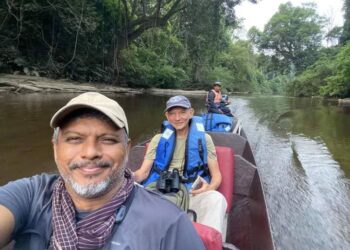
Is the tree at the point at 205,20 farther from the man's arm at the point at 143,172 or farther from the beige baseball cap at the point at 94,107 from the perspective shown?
the beige baseball cap at the point at 94,107

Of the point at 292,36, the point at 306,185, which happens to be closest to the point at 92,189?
the point at 306,185

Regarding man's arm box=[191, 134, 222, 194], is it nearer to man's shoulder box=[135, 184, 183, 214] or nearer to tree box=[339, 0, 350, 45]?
man's shoulder box=[135, 184, 183, 214]

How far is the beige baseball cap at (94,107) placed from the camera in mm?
1087

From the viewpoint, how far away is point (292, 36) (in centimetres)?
4069

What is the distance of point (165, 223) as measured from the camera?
1.05 m

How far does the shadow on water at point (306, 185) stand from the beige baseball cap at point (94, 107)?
2358mm

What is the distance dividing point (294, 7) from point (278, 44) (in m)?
4.75

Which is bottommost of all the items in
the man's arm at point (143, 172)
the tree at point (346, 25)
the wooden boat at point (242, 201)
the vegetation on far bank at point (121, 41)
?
the wooden boat at point (242, 201)

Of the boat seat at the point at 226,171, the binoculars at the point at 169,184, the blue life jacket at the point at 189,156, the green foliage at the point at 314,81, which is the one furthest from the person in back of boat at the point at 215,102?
the green foliage at the point at 314,81

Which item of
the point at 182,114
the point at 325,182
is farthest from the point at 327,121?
the point at 182,114

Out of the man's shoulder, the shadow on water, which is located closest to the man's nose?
the man's shoulder

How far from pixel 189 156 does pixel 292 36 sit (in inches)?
1638

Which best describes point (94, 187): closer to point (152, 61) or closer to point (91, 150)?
point (91, 150)

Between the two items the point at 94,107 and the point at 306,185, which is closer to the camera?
the point at 94,107
